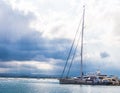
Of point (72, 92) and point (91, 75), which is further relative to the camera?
point (91, 75)

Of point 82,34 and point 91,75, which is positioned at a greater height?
point 82,34

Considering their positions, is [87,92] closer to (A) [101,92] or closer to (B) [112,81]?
(A) [101,92]

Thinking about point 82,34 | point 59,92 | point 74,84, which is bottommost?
point 59,92

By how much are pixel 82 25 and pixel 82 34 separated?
3460mm

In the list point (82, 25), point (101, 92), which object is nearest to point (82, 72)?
point (82, 25)

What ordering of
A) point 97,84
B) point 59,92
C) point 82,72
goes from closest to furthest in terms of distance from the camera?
point 59,92 → point 82,72 → point 97,84

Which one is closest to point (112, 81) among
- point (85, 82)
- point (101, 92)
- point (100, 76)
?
point (100, 76)

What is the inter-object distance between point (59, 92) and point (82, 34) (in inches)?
1714

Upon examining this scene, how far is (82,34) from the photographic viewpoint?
150125 millimetres

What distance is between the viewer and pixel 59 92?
364 feet

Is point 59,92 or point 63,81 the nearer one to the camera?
point 59,92

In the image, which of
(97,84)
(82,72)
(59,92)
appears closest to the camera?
(59,92)

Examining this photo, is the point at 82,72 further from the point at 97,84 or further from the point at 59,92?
the point at 59,92

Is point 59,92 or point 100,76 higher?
point 100,76
